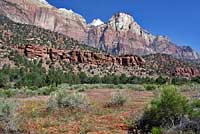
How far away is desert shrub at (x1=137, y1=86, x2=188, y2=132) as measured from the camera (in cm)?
1350

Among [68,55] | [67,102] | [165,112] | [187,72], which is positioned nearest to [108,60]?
[68,55]

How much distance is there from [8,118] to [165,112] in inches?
217

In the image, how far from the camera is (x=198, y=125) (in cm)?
1131

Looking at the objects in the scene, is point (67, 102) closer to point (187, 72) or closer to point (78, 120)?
point (78, 120)

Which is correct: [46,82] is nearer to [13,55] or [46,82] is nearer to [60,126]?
[13,55]

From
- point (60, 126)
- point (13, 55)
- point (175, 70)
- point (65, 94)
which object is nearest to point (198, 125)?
point (60, 126)

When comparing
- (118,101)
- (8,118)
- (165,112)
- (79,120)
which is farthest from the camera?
(118,101)

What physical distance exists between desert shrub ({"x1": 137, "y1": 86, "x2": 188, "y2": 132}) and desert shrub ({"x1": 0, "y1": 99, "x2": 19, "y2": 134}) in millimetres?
4250

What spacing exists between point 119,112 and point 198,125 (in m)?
6.63

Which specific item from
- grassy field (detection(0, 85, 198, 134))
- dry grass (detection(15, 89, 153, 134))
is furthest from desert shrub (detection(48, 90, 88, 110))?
dry grass (detection(15, 89, 153, 134))

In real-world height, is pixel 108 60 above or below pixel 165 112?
above

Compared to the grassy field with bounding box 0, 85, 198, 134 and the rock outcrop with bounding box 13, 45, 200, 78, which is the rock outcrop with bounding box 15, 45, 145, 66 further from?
the grassy field with bounding box 0, 85, 198, 134

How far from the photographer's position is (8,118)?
14.8m

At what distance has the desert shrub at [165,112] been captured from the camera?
532 inches
